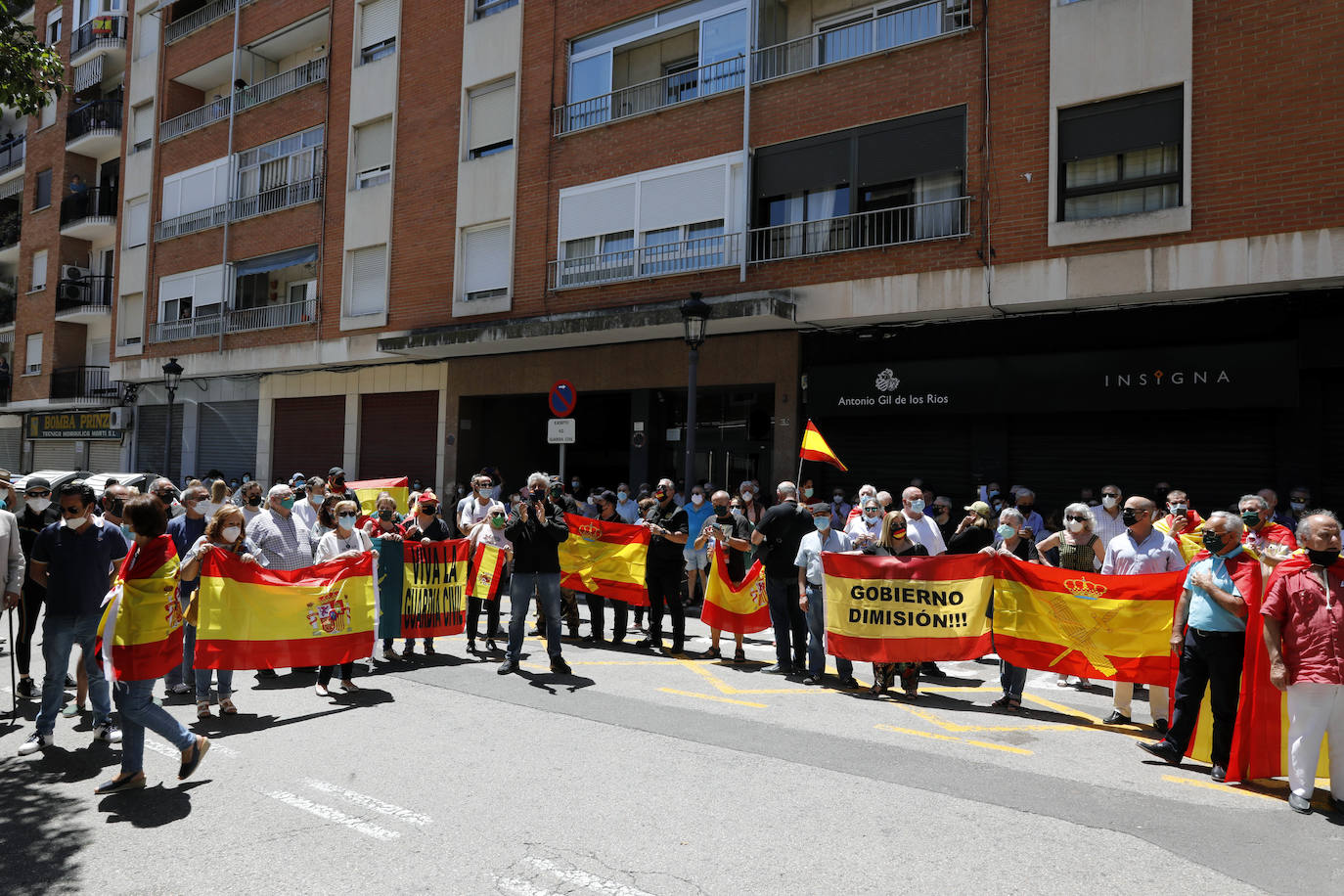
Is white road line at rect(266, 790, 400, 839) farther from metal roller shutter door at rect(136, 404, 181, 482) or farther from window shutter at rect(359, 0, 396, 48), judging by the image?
metal roller shutter door at rect(136, 404, 181, 482)

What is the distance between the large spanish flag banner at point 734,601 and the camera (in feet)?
34.6

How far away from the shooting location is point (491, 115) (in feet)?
70.0

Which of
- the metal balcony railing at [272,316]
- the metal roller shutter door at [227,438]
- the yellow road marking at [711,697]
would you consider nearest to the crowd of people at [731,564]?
the yellow road marking at [711,697]

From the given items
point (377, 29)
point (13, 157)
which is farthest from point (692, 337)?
point (13, 157)

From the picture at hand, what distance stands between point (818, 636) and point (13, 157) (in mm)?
43854

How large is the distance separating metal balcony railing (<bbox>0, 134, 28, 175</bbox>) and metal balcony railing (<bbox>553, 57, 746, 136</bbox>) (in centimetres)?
3035

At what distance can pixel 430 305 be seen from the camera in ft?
72.2

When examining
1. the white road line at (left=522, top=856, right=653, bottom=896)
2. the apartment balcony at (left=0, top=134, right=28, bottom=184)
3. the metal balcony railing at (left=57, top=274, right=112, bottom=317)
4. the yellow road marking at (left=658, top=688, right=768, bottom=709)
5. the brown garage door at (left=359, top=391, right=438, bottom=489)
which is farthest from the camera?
the apartment balcony at (left=0, top=134, right=28, bottom=184)

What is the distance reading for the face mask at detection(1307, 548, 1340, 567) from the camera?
559cm

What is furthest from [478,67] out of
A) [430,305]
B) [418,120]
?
[430,305]

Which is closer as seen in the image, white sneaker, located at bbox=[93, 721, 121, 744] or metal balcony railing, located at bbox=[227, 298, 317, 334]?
white sneaker, located at bbox=[93, 721, 121, 744]

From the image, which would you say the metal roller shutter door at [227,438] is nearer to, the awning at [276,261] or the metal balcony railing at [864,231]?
the awning at [276,261]

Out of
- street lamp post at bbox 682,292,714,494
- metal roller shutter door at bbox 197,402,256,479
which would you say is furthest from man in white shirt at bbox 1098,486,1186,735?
metal roller shutter door at bbox 197,402,256,479

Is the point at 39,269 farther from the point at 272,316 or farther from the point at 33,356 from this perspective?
A: the point at 272,316
